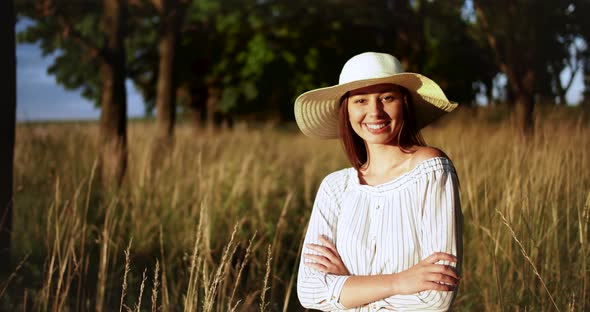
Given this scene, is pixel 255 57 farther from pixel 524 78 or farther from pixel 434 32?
pixel 524 78

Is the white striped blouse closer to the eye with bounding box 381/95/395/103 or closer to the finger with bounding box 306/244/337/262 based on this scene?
the finger with bounding box 306/244/337/262

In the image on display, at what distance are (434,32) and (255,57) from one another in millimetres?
6048

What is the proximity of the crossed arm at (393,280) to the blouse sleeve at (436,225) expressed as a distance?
1.2 inches

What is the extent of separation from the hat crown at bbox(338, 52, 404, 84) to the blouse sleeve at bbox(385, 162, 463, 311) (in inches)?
13.9

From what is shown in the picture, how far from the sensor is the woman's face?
73.5 inches

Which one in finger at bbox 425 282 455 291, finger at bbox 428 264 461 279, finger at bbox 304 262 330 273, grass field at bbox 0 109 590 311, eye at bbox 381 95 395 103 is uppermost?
eye at bbox 381 95 395 103

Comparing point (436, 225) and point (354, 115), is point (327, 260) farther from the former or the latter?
point (354, 115)

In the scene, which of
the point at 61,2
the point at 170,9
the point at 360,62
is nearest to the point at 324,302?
the point at 360,62

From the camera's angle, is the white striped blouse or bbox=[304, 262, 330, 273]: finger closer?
the white striped blouse

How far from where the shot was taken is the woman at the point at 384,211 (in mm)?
1726

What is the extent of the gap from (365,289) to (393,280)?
0.09 meters

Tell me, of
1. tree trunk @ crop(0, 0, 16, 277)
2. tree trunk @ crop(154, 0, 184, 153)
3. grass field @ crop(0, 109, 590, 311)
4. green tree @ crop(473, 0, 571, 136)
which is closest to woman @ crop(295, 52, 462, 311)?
grass field @ crop(0, 109, 590, 311)

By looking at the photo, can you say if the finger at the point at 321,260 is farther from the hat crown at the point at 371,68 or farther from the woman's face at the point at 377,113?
the hat crown at the point at 371,68

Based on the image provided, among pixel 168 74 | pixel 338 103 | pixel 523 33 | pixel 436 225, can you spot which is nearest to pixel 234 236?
pixel 338 103
